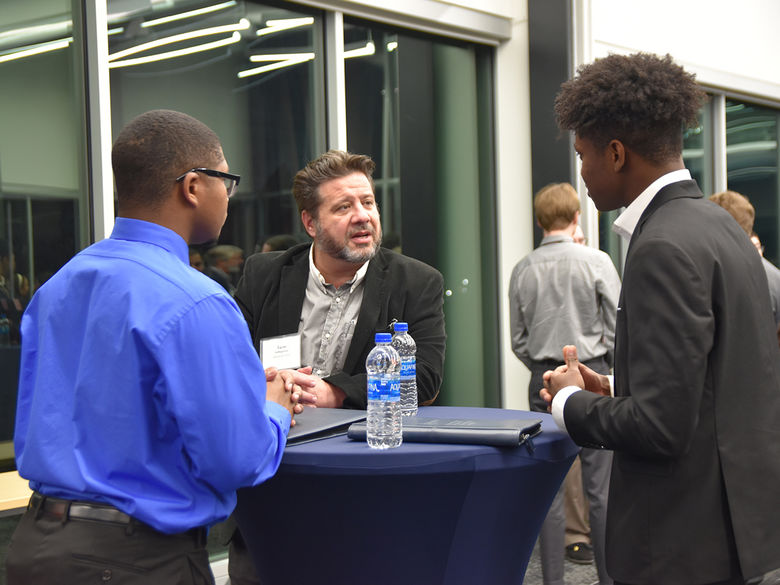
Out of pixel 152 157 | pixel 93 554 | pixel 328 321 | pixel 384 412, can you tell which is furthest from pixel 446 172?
pixel 93 554

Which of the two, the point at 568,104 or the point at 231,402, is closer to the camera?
the point at 231,402

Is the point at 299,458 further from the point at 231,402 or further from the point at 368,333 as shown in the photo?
the point at 368,333

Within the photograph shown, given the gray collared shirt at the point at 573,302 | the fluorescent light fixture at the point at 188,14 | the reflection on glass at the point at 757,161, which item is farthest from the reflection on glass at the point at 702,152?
the fluorescent light fixture at the point at 188,14

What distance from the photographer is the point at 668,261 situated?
179cm

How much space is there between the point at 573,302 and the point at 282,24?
2.35 m

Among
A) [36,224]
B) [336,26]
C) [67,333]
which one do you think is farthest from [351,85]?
[67,333]

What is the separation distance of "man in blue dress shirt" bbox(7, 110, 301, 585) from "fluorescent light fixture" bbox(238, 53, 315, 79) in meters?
3.41

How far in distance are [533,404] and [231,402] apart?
3131 mm

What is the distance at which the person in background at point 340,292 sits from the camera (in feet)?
9.43

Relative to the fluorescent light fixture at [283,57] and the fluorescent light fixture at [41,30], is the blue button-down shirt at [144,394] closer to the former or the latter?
the fluorescent light fixture at [41,30]

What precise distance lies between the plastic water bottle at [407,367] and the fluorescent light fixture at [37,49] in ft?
8.25

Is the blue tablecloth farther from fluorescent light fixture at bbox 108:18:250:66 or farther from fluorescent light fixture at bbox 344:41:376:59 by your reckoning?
fluorescent light fixture at bbox 344:41:376:59

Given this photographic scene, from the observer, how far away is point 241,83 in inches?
202

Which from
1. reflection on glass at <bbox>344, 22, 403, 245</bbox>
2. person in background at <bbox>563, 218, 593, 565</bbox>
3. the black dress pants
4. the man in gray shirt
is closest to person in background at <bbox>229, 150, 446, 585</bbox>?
the black dress pants
